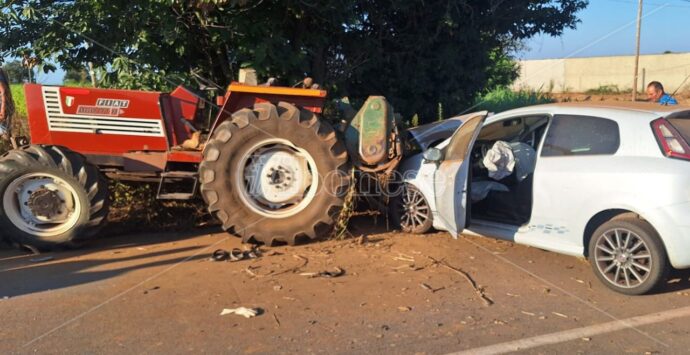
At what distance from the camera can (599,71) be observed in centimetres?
4756

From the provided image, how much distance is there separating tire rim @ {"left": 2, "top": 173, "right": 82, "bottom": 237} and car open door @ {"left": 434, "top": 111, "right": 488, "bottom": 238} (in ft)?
13.0

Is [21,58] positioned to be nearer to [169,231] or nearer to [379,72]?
[169,231]

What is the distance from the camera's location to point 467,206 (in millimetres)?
6000

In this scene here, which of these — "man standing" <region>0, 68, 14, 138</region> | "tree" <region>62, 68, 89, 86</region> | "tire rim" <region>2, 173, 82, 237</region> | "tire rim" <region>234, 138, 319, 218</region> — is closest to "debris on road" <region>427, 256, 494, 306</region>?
"tire rim" <region>234, 138, 319, 218</region>

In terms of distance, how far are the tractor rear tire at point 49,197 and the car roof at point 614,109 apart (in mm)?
4769

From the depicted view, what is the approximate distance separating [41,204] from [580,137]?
18.6 ft

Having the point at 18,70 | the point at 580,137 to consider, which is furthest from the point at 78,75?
the point at 580,137

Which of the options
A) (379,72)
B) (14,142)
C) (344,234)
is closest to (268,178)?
(344,234)

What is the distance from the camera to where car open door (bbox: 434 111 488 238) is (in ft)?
19.4

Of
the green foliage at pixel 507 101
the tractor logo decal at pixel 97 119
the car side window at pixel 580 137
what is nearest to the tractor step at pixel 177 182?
the tractor logo decal at pixel 97 119

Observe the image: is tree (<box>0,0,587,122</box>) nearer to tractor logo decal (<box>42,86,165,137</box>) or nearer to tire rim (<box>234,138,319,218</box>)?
tractor logo decal (<box>42,86,165,137</box>)

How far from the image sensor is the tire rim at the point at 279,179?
6559mm

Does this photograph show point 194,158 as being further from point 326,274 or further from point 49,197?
point 326,274

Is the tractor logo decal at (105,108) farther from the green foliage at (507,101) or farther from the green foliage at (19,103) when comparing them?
the green foliage at (507,101)
